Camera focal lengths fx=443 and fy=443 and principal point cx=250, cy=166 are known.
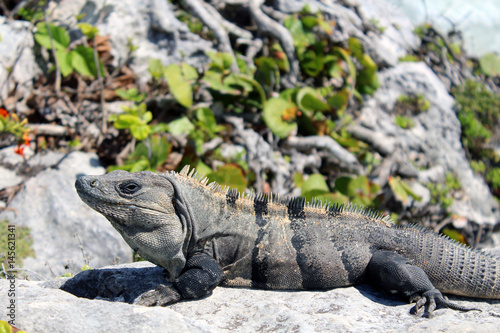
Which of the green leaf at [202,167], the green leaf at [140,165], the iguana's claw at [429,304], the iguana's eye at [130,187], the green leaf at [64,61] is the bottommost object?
the green leaf at [140,165]

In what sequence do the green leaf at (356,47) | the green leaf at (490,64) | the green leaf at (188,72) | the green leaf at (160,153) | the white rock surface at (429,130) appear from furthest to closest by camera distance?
the green leaf at (490,64), the white rock surface at (429,130), the green leaf at (356,47), the green leaf at (188,72), the green leaf at (160,153)

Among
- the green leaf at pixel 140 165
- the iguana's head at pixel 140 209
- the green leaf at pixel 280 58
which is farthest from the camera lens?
the green leaf at pixel 280 58

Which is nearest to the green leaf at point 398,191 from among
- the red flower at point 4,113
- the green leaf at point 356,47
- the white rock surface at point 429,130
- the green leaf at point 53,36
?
the white rock surface at point 429,130

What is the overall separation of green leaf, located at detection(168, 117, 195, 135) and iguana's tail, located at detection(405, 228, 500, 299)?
11.8ft

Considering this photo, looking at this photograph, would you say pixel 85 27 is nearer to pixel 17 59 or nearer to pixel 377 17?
pixel 17 59

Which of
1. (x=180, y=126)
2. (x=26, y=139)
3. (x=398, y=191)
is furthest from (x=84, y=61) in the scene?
(x=398, y=191)

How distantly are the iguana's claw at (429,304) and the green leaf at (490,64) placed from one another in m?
9.43

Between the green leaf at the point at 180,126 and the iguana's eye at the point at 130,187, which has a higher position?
the iguana's eye at the point at 130,187

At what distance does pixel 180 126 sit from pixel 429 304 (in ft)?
13.3

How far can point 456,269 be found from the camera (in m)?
3.09

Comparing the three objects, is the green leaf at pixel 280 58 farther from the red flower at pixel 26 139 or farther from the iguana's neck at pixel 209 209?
the iguana's neck at pixel 209 209

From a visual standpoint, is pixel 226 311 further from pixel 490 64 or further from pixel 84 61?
pixel 490 64

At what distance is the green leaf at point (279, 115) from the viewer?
632 cm

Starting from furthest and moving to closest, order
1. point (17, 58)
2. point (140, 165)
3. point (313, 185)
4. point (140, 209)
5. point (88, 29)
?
point (88, 29)
point (17, 58)
point (313, 185)
point (140, 165)
point (140, 209)
